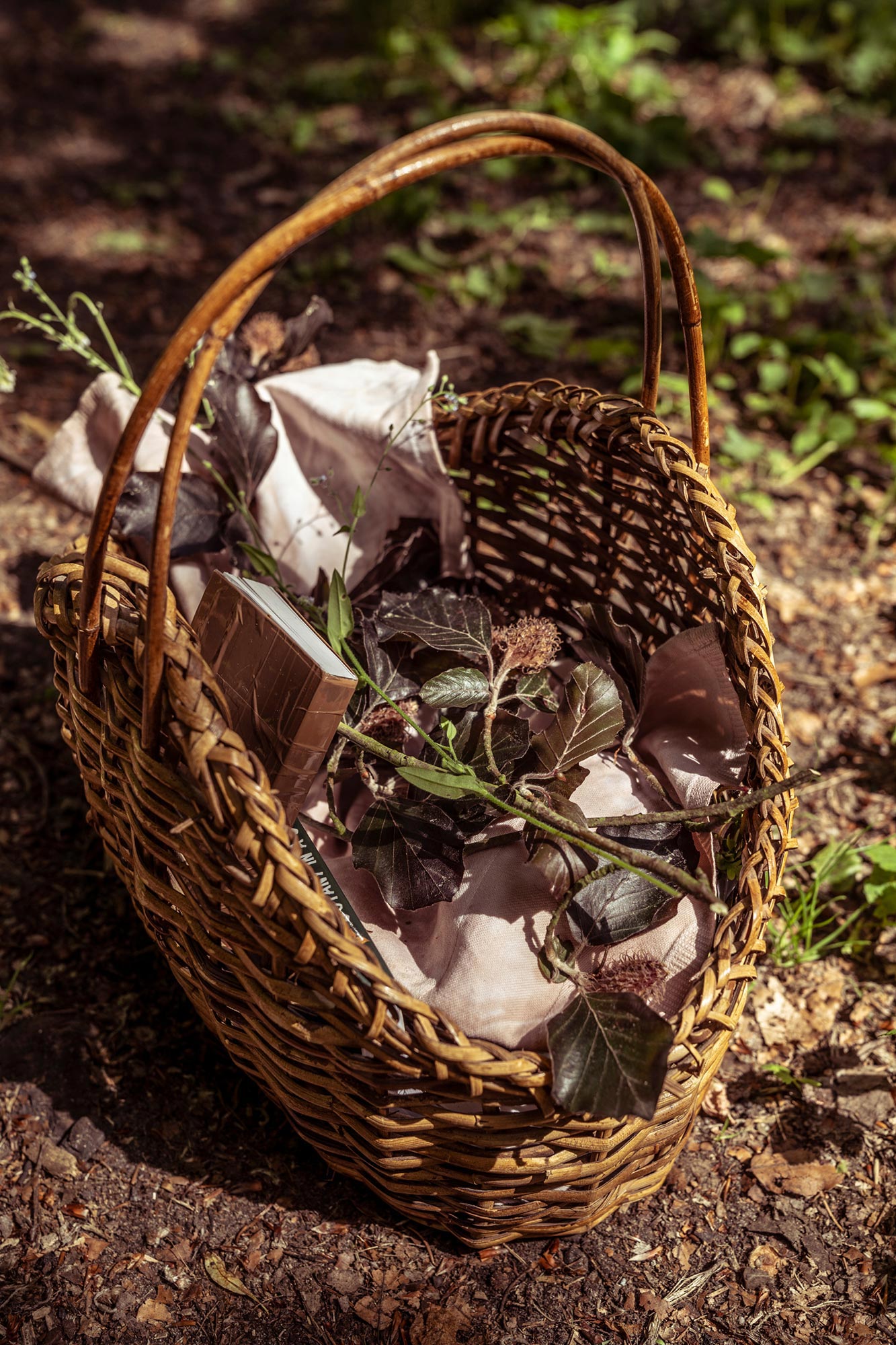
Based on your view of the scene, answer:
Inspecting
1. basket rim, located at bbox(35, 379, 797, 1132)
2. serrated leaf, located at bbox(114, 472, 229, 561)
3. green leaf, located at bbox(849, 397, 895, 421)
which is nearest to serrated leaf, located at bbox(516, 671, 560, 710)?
basket rim, located at bbox(35, 379, 797, 1132)

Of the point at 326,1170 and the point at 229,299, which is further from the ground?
the point at 229,299

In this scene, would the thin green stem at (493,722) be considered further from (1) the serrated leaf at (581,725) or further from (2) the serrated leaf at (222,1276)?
(2) the serrated leaf at (222,1276)

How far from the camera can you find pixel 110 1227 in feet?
3.78

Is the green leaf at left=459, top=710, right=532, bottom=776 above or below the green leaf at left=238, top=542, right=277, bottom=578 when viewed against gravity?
below

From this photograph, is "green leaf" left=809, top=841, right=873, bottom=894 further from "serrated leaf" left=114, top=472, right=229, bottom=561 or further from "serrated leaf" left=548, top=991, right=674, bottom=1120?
"serrated leaf" left=114, top=472, right=229, bottom=561

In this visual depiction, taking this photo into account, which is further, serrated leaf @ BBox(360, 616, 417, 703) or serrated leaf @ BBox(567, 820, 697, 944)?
serrated leaf @ BBox(360, 616, 417, 703)

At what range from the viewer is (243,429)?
138cm

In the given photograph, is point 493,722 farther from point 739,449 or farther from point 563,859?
point 739,449

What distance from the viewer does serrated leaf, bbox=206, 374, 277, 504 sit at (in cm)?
137

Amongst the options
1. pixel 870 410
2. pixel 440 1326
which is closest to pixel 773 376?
pixel 870 410

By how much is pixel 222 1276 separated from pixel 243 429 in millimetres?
1087

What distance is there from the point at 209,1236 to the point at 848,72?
4155 millimetres

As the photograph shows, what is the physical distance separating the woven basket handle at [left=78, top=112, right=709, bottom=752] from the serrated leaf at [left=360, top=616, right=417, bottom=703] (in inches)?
12.8

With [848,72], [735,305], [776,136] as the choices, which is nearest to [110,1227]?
[735,305]
